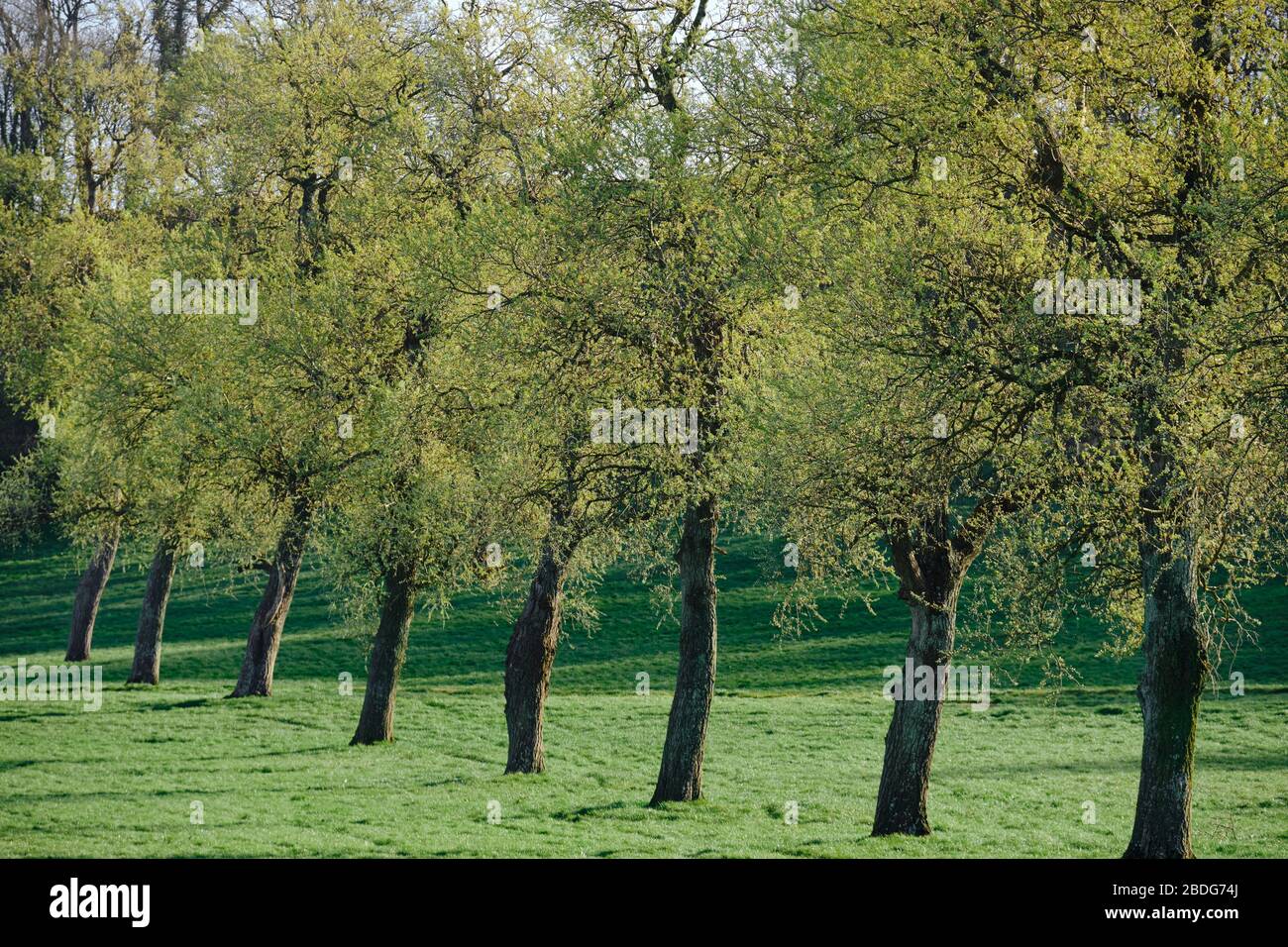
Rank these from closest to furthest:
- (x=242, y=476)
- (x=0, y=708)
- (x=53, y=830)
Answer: (x=53, y=830)
(x=242, y=476)
(x=0, y=708)

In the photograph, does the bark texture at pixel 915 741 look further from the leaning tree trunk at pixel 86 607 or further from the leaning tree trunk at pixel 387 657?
the leaning tree trunk at pixel 86 607

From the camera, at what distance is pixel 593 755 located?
1254 inches

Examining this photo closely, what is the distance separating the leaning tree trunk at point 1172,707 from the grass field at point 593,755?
339 cm

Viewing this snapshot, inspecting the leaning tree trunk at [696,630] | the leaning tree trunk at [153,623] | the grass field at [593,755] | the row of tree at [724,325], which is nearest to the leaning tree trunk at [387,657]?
the row of tree at [724,325]

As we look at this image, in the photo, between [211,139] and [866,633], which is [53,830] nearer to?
[211,139]

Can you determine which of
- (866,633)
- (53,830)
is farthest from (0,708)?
(866,633)

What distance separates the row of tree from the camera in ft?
50.3

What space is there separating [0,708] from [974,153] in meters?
31.8

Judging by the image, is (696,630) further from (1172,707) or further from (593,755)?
(593,755)

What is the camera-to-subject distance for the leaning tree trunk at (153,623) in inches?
1587

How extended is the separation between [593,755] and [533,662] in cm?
555

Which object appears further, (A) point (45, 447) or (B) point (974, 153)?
(A) point (45, 447)

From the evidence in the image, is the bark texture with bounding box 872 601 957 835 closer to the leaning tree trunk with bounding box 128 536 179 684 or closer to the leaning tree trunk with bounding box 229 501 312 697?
the leaning tree trunk with bounding box 229 501 312 697

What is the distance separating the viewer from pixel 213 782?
26375 millimetres
